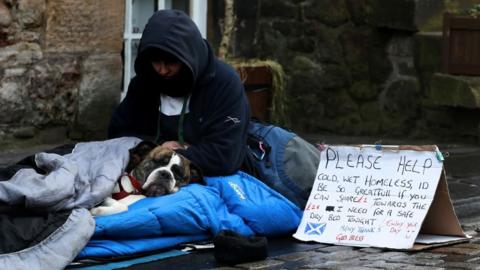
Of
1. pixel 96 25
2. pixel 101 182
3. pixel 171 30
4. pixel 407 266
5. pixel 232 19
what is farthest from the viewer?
pixel 232 19

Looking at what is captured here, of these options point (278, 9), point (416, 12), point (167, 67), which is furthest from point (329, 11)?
point (167, 67)

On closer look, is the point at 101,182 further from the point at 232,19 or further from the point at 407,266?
the point at 232,19

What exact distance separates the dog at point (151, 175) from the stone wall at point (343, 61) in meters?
4.04

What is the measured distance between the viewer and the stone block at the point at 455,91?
8.98m

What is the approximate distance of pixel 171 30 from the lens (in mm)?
5730

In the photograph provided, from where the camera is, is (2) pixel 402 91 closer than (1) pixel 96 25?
No

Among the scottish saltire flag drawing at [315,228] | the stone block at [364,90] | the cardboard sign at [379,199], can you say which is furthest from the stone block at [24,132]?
the stone block at [364,90]

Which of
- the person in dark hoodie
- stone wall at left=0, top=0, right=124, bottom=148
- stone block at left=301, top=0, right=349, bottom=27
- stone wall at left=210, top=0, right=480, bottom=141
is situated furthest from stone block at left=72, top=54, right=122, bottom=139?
stone block at left=301, top=0, right=349, bottom=27

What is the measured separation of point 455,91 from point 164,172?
4.19 metres

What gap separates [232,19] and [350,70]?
4.00 feet

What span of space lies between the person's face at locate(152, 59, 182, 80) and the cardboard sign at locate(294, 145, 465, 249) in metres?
0.88

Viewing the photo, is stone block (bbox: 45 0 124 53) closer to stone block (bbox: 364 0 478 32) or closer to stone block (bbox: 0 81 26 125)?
stone block (bbox: 0 81 26 125)

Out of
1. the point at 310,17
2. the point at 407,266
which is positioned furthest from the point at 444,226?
the point at 310,17

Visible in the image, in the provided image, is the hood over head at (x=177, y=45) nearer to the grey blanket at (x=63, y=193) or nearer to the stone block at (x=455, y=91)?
the grey blanket at (x=63, y=193)
